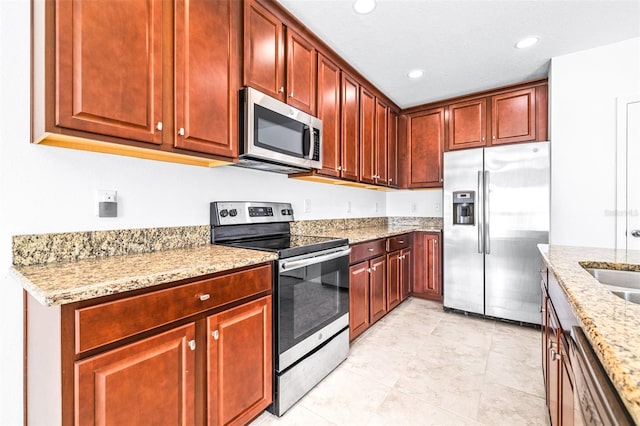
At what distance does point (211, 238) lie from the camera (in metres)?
1.93

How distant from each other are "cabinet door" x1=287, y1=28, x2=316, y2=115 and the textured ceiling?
140mm

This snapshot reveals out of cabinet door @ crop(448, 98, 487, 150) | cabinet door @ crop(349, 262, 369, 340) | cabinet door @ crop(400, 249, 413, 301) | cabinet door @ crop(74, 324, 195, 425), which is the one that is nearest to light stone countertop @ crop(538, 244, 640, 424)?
cabinet door @ crop(74, 324, 195, 425)

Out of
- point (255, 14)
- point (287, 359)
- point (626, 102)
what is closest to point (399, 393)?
point (287, 359)

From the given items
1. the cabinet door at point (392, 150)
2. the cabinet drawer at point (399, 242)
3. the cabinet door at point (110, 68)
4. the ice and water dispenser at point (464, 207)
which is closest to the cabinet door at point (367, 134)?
the cabinet door at point (392, 150)

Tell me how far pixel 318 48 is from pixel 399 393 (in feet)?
8.34

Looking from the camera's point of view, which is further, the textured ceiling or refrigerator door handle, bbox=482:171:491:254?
refrigerator door handle, bbox=482:171:491:254

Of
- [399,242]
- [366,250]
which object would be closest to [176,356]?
[366,250]

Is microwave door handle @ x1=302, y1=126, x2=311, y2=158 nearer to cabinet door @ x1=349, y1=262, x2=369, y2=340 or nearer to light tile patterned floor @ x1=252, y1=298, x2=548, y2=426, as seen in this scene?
cabinet door @ x1=349, y1=262, x2=369, y2=340

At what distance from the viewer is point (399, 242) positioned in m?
3.26

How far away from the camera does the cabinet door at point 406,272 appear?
336 cm

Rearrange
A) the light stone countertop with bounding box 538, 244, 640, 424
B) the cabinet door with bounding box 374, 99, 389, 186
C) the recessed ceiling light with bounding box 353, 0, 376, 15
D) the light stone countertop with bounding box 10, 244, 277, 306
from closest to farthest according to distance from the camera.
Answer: the light stone countertop with bounding box 538, 244, 640, 424
the light stone countertop with bounding box 10, 244, 277, 306
the recessed ceiling light with bounding box 353, 0, 376, 15
the cabinet door with bounding box 374, 99, 389, 186

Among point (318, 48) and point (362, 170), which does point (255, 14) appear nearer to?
point (318, 48)

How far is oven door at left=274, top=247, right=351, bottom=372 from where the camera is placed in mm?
1624

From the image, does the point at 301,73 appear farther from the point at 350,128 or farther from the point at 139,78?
the point at 139,78
